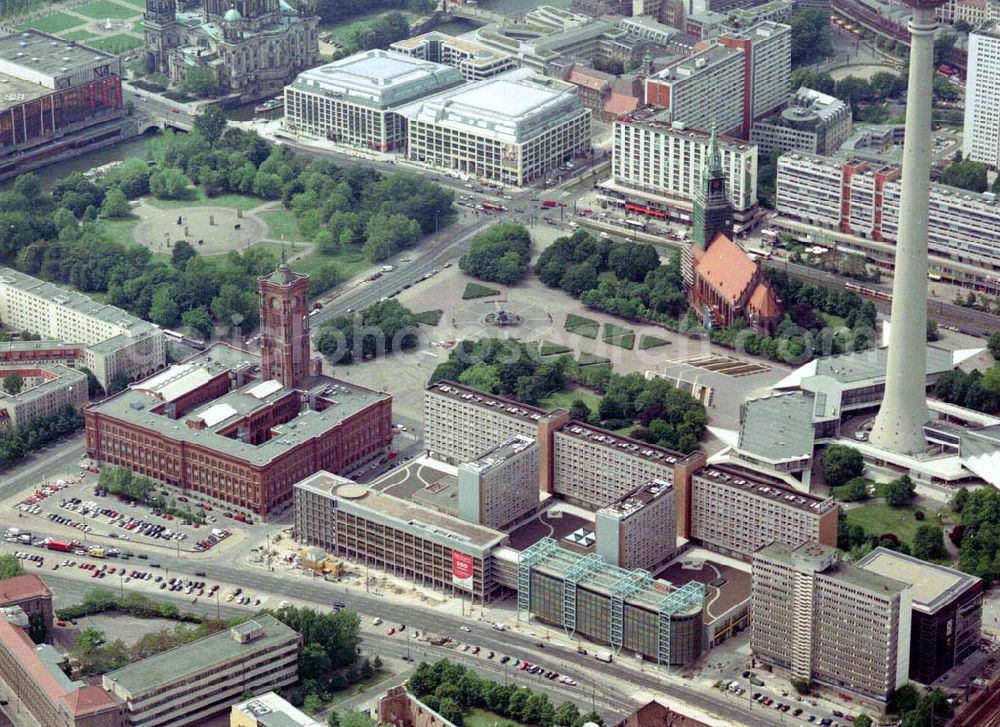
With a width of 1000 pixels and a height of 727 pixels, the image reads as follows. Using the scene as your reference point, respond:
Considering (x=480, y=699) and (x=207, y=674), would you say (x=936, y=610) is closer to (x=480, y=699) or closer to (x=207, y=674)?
(x=480, y=699)

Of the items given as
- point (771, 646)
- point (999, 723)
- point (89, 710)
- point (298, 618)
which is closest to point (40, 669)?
point (89, 710)

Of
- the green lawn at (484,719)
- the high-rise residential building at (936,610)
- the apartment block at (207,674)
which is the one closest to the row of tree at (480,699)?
the green lawn at (484,719)

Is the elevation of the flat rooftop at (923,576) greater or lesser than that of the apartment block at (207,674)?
greater

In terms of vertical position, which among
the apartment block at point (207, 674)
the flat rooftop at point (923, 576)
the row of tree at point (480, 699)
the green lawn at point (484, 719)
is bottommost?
the green lawn at point (484, 719)

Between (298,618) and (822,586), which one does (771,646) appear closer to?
(822,586)

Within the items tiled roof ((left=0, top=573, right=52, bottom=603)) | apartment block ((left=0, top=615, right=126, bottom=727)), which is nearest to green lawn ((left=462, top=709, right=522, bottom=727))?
apartment block ((left=0, top=615, right=126, bottom=727))

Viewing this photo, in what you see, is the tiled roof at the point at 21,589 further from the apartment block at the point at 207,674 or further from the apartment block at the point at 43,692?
the apartment block at the point at 207,674
